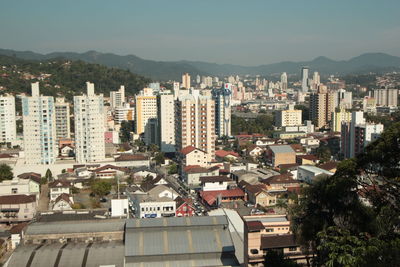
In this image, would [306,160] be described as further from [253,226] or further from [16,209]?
[253,226]

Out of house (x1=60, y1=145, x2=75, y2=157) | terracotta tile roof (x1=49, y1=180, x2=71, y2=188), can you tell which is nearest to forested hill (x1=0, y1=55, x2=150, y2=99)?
house (x1=60, y1=145, x2=75, y2=157)

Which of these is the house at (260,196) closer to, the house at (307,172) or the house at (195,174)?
the house at (307,172)

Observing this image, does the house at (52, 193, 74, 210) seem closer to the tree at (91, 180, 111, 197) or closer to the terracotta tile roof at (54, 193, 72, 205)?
the terracotta tile roof at (54, 193, 72, 205)

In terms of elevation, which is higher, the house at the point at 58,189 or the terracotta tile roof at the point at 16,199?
the terracotta tile roof at the point at 16,199

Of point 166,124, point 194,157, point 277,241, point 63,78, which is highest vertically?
point 63,78

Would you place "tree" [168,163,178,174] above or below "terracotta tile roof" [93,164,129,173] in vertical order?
below

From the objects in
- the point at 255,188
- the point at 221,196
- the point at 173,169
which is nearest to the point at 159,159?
the point at 173,169

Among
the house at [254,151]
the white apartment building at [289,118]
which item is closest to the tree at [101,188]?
the house at [254,151]
